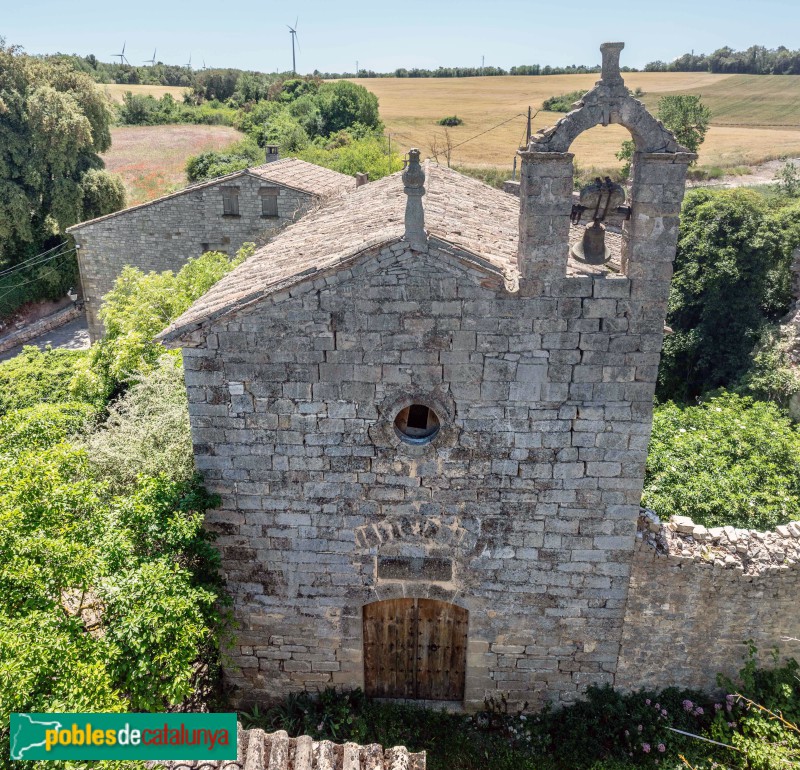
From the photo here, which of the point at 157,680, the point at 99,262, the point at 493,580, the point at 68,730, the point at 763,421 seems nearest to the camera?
the point at 68,730

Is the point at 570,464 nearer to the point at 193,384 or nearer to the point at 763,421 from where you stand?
the point at 193,384

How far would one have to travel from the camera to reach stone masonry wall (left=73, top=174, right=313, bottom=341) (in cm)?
2023

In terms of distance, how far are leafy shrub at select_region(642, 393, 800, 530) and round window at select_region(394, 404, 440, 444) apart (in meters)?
4.92

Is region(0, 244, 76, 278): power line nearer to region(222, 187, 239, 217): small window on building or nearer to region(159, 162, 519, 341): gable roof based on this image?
region(222, 187, 239, 217): small window on building

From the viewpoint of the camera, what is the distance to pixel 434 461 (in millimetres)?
7711

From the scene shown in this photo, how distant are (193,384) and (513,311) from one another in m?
3.62

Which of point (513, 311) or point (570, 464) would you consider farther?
point (570, 464)

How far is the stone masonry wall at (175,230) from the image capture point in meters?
20.2

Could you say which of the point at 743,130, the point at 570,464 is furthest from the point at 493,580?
the point at 743,130

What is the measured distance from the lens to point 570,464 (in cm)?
766

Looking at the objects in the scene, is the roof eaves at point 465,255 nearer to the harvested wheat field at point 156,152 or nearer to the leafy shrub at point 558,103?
the harvested wheat field at point 156,152

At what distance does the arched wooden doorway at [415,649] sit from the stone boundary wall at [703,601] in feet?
7.03

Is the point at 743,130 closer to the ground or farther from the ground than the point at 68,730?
farther from the ground

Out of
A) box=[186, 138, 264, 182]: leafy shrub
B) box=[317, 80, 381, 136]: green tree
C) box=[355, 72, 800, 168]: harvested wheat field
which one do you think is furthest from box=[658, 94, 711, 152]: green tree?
box=[317, 80, 381, 136]: green tree
